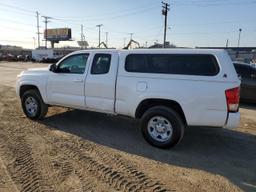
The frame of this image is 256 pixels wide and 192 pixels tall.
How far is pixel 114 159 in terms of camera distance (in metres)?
4.91

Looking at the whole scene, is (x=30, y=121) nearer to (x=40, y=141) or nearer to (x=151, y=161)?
(x=40, y=141)

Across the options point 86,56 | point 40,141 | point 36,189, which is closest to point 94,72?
point 86,56

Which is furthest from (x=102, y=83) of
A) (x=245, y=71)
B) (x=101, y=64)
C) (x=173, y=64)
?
(x=245, y=71)

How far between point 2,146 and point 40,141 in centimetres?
71

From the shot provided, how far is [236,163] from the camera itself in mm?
4930

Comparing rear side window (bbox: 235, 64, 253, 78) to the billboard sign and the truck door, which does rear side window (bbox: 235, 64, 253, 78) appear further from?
the billboard sign

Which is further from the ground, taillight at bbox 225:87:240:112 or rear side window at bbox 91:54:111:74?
rear side window at bbox 91:54:111:74

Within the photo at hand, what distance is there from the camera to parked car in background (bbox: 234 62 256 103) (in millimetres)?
9969

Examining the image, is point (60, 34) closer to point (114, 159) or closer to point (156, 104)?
point (156, 104)

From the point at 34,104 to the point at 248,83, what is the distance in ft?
23.7

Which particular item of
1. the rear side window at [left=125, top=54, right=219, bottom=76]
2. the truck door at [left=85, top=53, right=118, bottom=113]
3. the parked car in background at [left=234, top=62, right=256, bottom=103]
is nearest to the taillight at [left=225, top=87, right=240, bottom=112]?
the rear side window at [left=125, top=54, right=219, bottom=76]

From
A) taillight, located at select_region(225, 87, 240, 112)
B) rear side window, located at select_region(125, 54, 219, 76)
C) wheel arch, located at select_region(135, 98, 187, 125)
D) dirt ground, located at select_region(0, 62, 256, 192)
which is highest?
rear side window, located at select_region(125, 54, 219, 76)

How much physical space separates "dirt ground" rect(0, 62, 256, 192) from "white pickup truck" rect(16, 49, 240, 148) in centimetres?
58

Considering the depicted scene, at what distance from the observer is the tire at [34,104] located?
7243 mm
